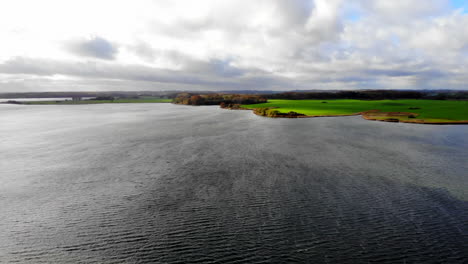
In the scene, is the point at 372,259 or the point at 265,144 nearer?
the point at 372,259

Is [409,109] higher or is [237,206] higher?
[409,109]

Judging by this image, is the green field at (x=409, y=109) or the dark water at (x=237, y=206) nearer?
the dark water at (x=237, y=206)

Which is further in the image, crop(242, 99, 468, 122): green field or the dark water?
crop(242, 99, 468, 122): green field

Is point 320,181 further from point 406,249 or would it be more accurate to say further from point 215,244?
point 215,244

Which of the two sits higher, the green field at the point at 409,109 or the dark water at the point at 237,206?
the green field at the point at 409,109

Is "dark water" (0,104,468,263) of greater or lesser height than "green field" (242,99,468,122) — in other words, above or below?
below

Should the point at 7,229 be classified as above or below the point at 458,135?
below

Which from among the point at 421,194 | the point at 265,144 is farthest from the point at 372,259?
the point at 265,144

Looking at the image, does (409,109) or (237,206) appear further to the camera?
(409,109)
